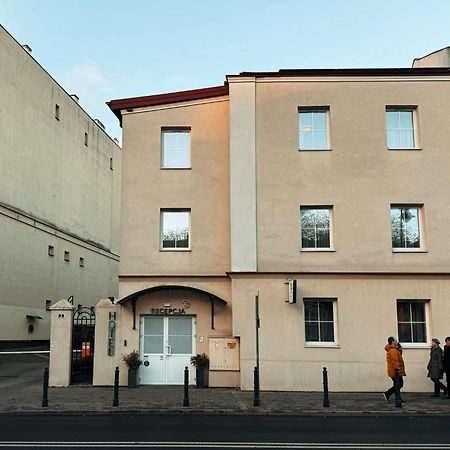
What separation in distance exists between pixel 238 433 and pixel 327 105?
38.3 ft

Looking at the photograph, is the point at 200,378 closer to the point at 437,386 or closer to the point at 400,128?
the point at 437,386

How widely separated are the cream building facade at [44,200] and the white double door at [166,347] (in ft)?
42.0

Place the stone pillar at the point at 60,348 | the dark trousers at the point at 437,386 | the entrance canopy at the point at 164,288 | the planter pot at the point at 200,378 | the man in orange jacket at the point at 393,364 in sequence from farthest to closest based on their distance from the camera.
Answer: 1. the stone pillar at the point at 60,348
2. the entrance canopy at the point at 164,288
3. the planter pot at the point at 200,378
4. the dark trousers at the point at 437,386
5. the man in orange jacket at the point at 393,364

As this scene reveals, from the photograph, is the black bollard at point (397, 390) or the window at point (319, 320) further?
the window at point (319, 320)

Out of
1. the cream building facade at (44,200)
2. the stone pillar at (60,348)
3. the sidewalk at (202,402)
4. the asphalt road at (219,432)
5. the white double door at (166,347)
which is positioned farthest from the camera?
the cream building facade at (44,200)

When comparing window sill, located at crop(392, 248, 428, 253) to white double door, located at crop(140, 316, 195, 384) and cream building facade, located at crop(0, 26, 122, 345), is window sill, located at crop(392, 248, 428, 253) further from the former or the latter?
cream building facade, located at crop(0, 26, 122, 345)

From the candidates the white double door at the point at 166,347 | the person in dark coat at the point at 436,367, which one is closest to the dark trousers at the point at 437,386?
the person in dark coat at the point at 436,367

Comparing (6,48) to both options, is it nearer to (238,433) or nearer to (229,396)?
(229,396)

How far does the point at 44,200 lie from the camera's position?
1292 inches

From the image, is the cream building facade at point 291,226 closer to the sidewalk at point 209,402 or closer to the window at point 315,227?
the window at point 315,227

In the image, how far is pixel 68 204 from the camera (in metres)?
36.3

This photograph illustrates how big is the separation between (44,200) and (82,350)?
16756 mm

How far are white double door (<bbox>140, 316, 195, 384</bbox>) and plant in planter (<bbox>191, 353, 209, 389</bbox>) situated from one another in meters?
0.40

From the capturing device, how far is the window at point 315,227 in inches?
694
